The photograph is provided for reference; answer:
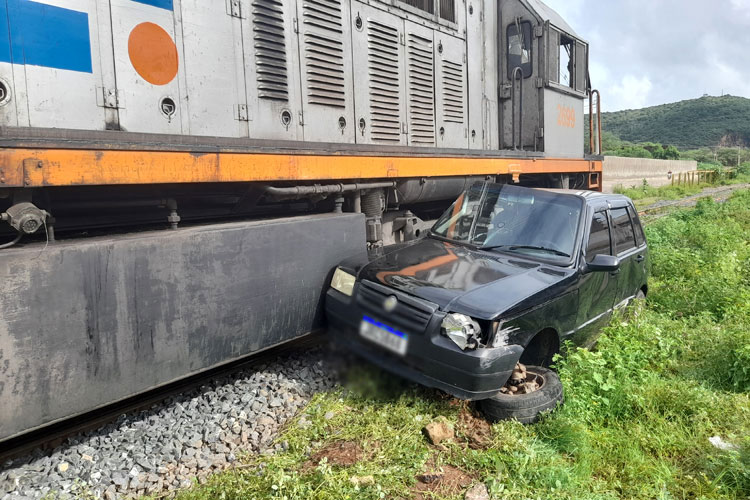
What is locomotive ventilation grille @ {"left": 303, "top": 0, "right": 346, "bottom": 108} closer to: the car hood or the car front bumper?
the car hood

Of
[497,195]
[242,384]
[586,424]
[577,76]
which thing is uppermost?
[577,76]

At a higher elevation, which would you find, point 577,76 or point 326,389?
point 577,76

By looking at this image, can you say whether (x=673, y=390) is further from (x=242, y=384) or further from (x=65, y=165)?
(x=65, y=165)

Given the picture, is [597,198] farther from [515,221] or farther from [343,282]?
[343,282]

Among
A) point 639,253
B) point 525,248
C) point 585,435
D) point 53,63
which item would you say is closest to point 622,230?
point 639,253

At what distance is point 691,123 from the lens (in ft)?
295

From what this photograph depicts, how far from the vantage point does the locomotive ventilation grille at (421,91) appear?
18.7 feet

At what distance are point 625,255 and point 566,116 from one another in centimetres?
384

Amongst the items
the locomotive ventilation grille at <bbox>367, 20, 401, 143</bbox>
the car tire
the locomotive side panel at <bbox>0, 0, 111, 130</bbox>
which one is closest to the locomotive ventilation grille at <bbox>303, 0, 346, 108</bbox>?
the locomotive ventilation grille at <bbox>367, 20, 401, 143</bbox>

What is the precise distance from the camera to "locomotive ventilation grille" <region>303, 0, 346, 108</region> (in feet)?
14.7

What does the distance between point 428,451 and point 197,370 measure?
1535 millimetres

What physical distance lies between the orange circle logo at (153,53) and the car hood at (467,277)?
195 centimetres

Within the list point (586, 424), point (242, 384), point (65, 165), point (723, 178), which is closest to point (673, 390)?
point (586, 424)

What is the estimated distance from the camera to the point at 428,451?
2959 mm
